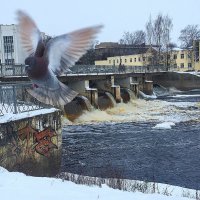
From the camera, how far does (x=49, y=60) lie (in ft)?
9.82

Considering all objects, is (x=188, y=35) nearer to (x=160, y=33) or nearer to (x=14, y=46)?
(x=160, y=33)

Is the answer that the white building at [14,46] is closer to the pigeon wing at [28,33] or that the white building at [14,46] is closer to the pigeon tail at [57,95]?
the pigeon wing at [28,33]

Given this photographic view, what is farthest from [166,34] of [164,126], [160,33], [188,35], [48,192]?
[48,192]

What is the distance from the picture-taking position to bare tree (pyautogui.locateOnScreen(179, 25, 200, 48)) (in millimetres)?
104875

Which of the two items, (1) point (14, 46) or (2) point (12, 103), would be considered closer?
(1) point (14, 46)

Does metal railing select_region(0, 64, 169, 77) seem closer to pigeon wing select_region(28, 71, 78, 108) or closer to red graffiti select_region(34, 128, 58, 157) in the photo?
red graffiti select_region(34, 128, 58, 157)

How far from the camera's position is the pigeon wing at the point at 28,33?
274 centimetres

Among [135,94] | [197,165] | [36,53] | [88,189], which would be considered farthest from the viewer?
[135,94]

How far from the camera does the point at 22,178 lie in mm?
7824

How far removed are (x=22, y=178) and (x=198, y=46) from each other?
84690 millimetres

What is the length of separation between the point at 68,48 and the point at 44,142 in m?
10.6

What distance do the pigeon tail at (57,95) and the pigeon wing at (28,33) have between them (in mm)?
305

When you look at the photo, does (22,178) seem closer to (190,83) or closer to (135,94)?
(135,94)

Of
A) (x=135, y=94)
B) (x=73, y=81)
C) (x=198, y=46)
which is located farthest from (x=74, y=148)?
(x=198, y=46)
